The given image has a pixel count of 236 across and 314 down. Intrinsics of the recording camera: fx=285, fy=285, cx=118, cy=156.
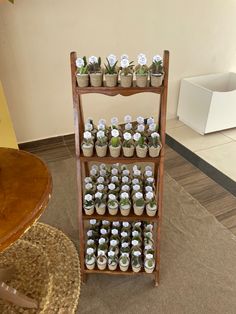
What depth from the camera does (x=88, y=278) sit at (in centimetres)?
153

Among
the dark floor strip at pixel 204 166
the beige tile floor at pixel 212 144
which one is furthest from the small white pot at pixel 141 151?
the beige tile floor at pixel 212 144

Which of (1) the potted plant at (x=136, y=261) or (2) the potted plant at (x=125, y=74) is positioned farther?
(1) the potted plant at (x=136, y=261)

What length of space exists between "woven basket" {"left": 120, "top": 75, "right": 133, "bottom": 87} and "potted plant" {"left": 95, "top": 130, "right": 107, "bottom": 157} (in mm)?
224

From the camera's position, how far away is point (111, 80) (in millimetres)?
1093

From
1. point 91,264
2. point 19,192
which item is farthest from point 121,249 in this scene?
point 19,192

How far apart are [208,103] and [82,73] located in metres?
1.85

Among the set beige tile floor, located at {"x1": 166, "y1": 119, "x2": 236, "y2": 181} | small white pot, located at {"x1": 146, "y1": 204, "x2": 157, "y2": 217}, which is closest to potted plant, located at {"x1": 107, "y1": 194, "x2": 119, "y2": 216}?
small white pot, located at {"x1": 146, "y1": 204, "x2": 157, "y2": 217}

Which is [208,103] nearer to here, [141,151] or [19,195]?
[141,151]

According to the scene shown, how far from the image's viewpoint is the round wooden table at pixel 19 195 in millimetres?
882

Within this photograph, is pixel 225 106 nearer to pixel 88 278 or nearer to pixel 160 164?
pixel 160 164

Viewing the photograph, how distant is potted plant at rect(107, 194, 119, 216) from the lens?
4.29 feet

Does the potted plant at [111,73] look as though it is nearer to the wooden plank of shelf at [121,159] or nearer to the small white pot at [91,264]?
the wooden plank of shelf at [121,159]

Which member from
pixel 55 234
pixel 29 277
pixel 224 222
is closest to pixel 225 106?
pixel 224 222

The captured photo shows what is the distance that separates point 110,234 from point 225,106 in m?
1.81
